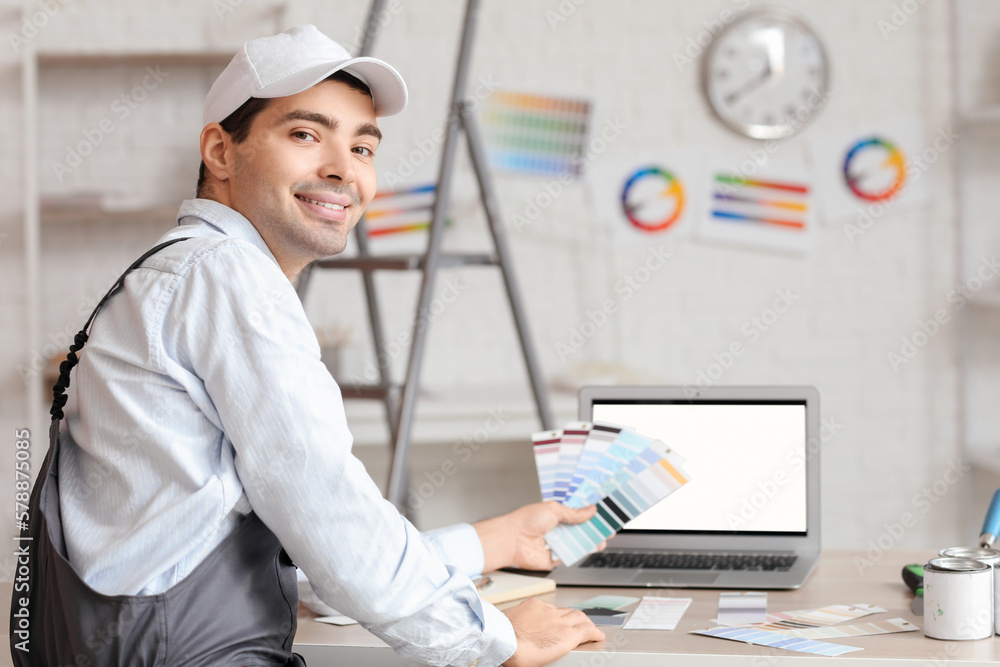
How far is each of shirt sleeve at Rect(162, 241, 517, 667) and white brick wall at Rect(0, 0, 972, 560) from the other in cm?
240

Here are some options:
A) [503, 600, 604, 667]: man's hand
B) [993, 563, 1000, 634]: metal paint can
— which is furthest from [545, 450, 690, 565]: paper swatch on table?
[993, 563, 1000, 634]: metal paint can

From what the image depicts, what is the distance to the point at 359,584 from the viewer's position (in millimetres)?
1143

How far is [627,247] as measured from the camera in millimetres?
3607

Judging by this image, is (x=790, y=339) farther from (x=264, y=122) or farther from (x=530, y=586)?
(x=264, y=122)

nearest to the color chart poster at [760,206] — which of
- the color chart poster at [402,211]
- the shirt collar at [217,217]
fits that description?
the color chart poster at [402,211]

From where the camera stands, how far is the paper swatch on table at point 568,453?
1.76 metres

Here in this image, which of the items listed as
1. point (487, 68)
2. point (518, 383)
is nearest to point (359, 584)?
point (518, 383)

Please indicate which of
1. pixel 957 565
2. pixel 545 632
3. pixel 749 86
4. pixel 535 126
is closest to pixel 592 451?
pixel 545 632

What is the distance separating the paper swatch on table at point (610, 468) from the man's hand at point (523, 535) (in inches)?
1.5

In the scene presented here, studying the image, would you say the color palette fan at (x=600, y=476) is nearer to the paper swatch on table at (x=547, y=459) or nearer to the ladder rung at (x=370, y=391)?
the paper swatch on table at (x=547, y=459)

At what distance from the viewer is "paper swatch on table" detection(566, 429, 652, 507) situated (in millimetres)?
1732

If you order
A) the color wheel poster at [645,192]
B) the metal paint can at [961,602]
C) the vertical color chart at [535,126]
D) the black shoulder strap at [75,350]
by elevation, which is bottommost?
the metal paint can at [961,602]

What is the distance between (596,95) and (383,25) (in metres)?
0.81

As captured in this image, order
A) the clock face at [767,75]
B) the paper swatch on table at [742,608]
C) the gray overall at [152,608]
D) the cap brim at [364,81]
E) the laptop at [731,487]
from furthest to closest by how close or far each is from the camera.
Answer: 1. the clock face at [767,75]
2. the laptop at [731,487]
3. the paper swatch on table at [742,608]
4. the cap brim at [364,81]
5. the gray overall at [152,608]
